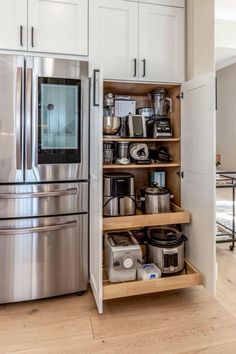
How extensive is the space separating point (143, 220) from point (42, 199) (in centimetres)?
78

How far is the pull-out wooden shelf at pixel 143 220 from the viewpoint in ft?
7.09

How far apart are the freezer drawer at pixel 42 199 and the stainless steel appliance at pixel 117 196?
0.56ft


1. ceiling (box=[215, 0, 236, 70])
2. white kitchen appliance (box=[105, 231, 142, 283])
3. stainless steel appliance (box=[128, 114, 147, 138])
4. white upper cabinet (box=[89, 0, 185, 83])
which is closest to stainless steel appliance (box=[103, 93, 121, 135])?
stainless steel appliance (box=[128, 114, 147, 138])

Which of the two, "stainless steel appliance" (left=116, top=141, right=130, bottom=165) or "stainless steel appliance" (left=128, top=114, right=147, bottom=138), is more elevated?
"stainless steel appliance" (left=128, top=114, right=147, bottom=138)

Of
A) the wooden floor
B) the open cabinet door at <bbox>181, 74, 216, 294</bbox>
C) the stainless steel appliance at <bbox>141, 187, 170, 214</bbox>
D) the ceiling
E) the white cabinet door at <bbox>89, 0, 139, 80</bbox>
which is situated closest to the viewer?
the wooden floor

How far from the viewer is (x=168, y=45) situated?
242 centimetres

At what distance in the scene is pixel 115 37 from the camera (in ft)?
7.56

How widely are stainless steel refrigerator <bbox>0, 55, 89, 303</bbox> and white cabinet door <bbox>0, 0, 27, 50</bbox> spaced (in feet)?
0.42

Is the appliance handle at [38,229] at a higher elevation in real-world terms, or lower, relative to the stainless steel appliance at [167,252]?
higher

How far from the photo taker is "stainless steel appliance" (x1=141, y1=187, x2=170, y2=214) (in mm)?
2369

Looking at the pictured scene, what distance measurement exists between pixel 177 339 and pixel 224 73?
23.4ft

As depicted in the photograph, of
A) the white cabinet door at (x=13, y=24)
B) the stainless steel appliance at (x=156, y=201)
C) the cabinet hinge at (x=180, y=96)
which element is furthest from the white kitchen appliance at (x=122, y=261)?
the white cabinet door at (x=13, y=24)

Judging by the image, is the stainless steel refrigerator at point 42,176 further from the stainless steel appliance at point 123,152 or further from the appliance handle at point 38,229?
the stainless steel appliance at point 123,152

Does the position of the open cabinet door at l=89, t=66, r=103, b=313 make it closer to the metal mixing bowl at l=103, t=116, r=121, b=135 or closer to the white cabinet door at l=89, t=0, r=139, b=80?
the metal mixing bowl at l=103, t=116, r=121, b=135
